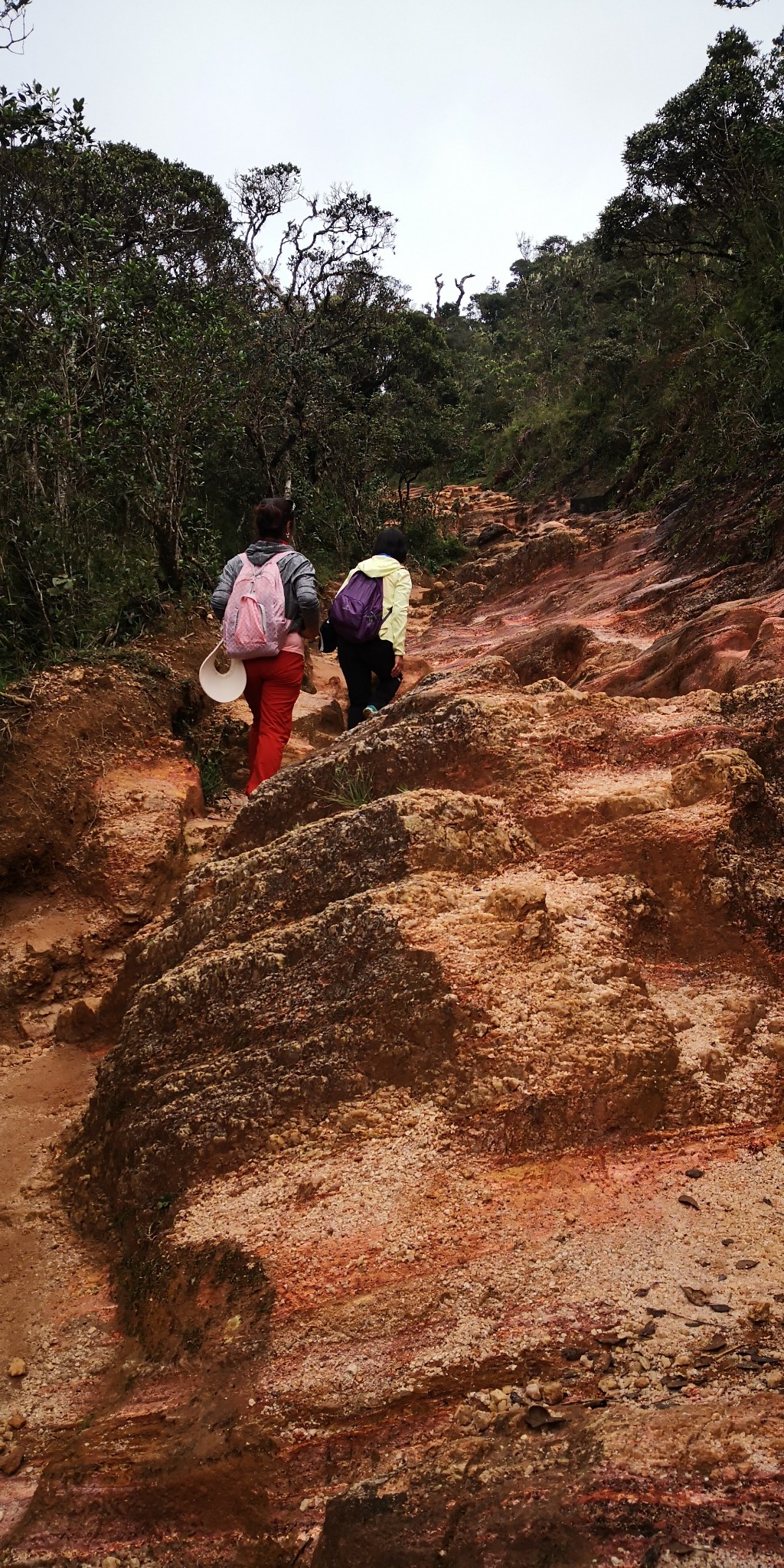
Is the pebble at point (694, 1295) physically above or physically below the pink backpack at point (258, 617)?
below

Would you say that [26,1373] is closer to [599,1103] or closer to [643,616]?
[599,1103]

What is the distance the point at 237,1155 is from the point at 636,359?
763 inches

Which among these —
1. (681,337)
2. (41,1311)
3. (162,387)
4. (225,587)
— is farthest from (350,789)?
(681,337)

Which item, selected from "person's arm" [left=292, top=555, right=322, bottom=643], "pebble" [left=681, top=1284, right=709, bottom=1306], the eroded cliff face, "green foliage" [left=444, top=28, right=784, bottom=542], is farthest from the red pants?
"green foliage" [left=444, top=28, right=784, bottom=542]

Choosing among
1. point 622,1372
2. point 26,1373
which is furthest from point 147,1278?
point 622,1372

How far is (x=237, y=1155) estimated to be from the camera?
2.40 metres

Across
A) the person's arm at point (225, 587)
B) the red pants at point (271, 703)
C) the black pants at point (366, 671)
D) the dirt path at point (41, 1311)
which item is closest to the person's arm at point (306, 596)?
the red pants at point (271, 703)

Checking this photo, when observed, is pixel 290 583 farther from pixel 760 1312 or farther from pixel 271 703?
pixel 760 1312

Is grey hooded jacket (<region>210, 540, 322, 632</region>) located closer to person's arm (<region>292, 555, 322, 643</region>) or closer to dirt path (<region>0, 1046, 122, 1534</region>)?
person's arm (<region>292, 555, 322, 643</region>)

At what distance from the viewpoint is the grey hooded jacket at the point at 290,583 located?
481 cm

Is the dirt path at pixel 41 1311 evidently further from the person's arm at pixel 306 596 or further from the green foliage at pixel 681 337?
the green foliage at pixel 681 337

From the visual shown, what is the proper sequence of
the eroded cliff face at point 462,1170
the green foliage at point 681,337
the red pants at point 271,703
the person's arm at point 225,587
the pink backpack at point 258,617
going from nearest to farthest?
1. the eroded cliff face at point 462,1170
2. the pink backpack at point 258,617
3. the red pants at point 271,703
4. the person's arm at point 225,587
5. the green foliage at point 681,337

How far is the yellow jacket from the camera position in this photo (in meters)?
5.22

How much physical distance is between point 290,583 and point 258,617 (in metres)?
0.24
